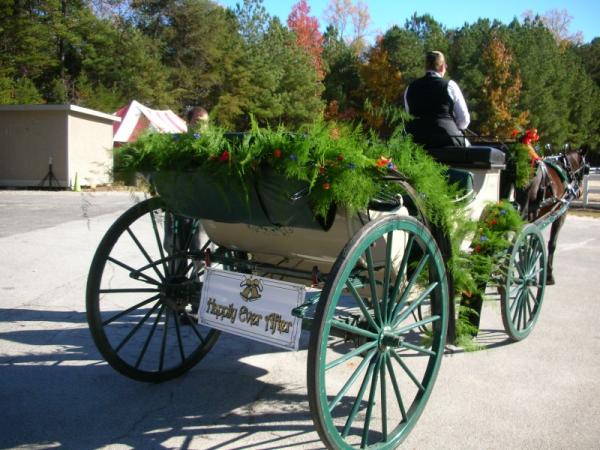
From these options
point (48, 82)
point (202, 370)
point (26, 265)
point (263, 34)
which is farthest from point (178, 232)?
point (263, 34)

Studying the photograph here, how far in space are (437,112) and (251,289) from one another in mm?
2534

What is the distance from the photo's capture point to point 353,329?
259cm

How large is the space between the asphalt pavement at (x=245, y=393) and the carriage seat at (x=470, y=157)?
3.38 ft

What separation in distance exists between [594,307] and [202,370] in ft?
13.9

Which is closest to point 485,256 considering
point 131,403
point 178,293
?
point 178,293

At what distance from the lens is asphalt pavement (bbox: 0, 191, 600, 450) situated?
3.08 m

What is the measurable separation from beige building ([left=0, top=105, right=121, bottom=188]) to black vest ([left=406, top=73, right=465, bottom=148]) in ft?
53.0

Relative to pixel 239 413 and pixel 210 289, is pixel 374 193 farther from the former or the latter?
pixel 239 413

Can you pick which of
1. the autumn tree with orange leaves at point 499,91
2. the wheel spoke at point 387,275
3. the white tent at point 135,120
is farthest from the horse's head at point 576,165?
A: the autumn tree with orange leaves at point 499,91

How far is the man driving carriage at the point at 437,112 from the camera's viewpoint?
462cm

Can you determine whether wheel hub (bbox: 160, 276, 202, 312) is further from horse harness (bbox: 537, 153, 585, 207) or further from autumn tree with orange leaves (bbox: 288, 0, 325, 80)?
autumn tree with orange leaves (bbox: 288, 0, 325, 80)

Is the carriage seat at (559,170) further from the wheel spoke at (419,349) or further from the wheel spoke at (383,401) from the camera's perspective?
the wheel spoke at (383,401)

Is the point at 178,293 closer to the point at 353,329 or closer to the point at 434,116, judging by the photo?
the point at 353,329

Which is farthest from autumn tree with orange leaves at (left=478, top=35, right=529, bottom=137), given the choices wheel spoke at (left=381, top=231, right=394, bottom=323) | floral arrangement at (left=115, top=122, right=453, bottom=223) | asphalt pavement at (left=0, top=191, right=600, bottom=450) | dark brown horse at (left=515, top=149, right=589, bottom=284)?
wheel spoke at (left=381, top=231, right=394, bottom=323)
